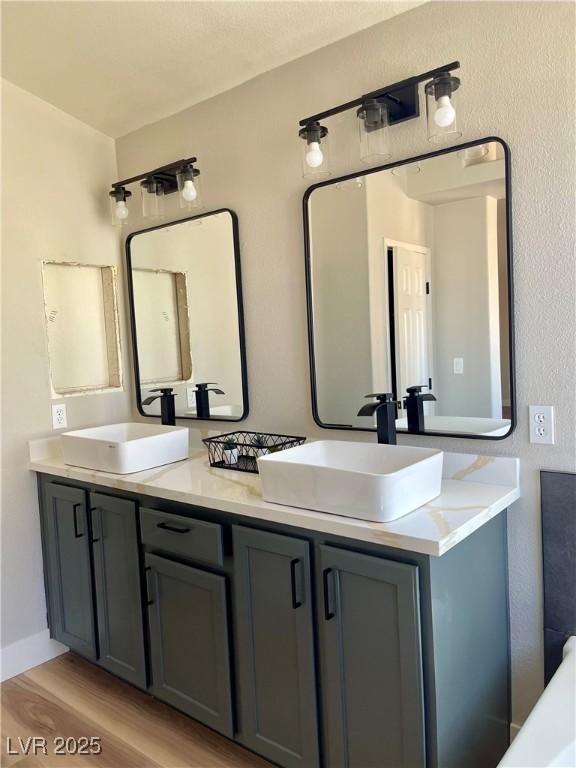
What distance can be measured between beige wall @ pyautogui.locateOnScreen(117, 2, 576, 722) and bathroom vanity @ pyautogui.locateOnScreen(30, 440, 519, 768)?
90 millimetres

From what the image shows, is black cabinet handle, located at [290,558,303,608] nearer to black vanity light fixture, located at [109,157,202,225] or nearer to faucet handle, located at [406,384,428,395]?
faucet handle, located at [406,384,428,395]

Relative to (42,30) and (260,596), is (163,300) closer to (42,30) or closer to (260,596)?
(42,30)

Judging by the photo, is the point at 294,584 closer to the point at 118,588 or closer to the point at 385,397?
the point at 385,397

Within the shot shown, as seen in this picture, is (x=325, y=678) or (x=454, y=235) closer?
(x=325, y=678)

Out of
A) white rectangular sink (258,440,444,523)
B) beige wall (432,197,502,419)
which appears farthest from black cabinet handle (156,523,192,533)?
beige wall (432,197,502,419)

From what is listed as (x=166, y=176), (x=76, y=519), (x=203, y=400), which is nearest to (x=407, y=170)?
(x=166, y=176)

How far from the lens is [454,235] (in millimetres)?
1923

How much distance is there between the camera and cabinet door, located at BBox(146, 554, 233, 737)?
1.94 metres

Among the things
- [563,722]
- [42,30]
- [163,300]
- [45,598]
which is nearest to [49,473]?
[45,598]

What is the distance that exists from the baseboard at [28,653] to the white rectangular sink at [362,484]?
5.30ft

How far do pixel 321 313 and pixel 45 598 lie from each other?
1.84 m

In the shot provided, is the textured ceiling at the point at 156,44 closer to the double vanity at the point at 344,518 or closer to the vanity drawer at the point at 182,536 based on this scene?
the double vanity at the point at 344,518

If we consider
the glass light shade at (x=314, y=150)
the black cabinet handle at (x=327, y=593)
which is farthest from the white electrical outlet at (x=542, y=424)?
the glass light shade at (x=314, y=150)

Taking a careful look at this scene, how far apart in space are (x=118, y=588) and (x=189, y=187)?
1.64 meters
